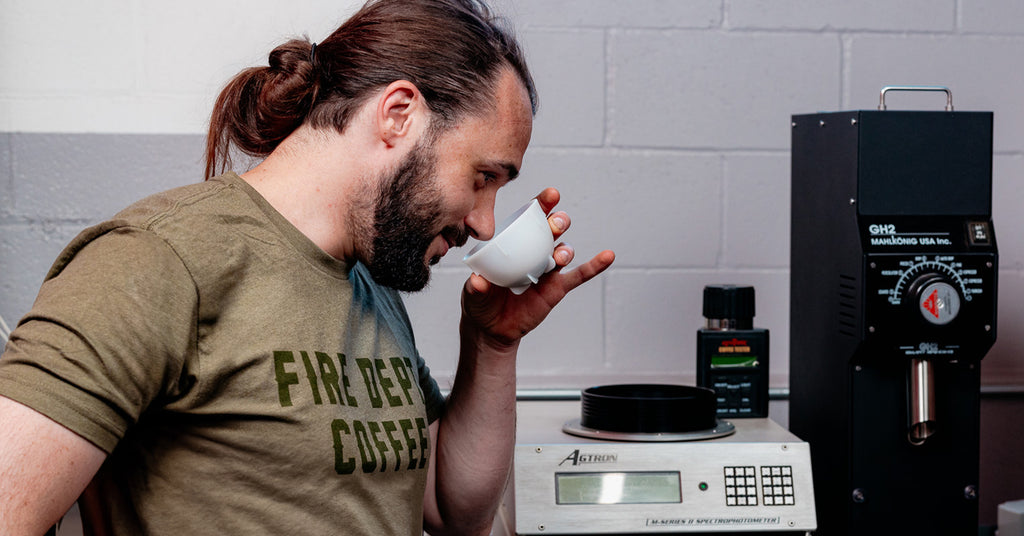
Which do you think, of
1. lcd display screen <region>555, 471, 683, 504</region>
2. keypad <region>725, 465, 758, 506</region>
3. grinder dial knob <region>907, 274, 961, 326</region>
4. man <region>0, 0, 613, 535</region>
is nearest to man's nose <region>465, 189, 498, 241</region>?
man <region>0, 0, 613, 535</region>

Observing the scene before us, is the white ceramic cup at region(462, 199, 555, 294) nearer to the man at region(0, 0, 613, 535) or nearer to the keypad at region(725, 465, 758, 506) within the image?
the man at region(0, 0, 613, 535)

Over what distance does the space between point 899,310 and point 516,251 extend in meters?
0.52

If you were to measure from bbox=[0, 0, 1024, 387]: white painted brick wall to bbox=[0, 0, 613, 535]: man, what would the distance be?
580 millimetres

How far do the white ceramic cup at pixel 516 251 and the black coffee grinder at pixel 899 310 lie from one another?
44 cm

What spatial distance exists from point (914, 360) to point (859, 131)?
0.31m

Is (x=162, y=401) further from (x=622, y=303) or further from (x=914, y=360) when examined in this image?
(x=622, y=303)

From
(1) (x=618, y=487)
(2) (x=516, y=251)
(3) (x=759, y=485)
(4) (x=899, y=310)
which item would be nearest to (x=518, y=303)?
(2) (x=516, y=251)

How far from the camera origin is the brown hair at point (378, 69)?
1.00 metres

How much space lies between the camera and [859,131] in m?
1.23

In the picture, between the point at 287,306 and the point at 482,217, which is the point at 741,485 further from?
the point at 287,306

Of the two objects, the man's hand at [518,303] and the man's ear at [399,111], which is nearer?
the man's ear at [399,111]

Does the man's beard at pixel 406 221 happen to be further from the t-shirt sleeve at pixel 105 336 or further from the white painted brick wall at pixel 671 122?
the white painted brick wall at pixel 671 122

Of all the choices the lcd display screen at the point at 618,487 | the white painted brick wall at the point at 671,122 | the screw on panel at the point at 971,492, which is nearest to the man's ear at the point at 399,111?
the lcd display screen at the point at 618,487

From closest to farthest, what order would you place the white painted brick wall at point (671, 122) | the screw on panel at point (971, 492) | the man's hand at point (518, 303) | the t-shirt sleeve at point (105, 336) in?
the t-shirt sleeve at point (105, 336), the man's hand at point (518, 303), the screw on panel at point (971, 492), the white painted brick wall at point (671, 122)
